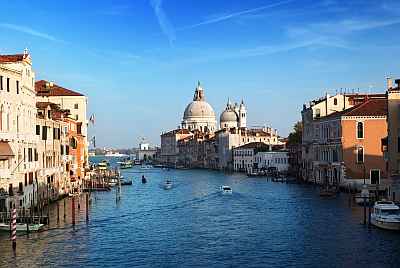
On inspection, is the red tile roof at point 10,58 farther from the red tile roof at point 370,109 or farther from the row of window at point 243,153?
the row of window at point 243,153

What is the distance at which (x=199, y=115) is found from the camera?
13275 centimetres

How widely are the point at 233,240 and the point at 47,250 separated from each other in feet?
19.0

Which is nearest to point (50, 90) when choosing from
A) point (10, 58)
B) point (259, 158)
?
point (10, 58)

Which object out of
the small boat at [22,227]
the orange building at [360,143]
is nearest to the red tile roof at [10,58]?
the small boat at [22,227]

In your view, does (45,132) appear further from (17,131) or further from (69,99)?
(69,99)

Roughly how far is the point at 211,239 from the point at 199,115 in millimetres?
111475

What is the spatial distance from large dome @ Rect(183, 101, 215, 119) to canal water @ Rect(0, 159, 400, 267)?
100151 millimetres

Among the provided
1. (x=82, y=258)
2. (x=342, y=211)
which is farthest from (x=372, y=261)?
(x=342, y=211)

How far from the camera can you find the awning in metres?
22.9

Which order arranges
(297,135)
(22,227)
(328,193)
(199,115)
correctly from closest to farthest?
(22,227) → (328,193) → (297,135) → (199,115)

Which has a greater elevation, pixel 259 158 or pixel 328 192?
pixel 259 158

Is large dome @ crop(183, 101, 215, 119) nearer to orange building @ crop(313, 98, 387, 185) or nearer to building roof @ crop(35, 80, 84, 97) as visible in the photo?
building roof @ crop(35, 80, 84, 97)

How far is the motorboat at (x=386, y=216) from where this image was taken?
2205cm

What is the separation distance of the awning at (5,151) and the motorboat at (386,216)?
1277cm
